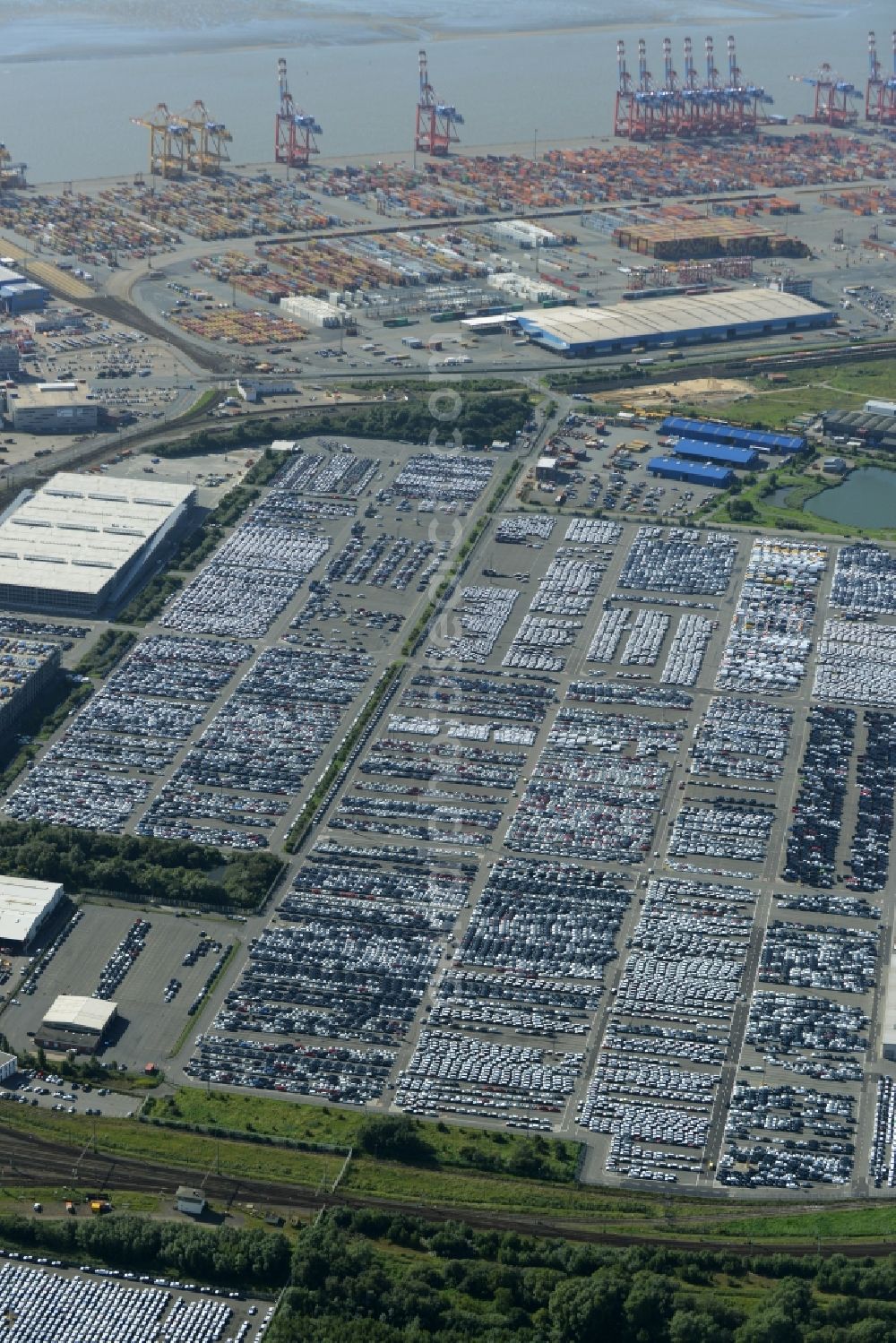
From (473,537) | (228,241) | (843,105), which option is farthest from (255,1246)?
(843,105)

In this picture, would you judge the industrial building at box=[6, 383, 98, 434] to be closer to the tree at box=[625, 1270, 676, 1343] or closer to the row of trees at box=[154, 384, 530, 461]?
the row of trees at box=[154, 384, 530, 461]

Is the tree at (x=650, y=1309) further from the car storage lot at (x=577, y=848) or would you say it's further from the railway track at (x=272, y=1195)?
the car storage lot at (x=577, y=848)

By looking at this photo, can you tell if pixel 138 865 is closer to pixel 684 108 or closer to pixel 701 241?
pixel 701 241

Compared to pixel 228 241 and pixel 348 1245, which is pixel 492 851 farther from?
pixel 228 241

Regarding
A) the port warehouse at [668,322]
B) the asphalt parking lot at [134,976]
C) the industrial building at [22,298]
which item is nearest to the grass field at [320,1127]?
the asphalt parking lot at [134,976]

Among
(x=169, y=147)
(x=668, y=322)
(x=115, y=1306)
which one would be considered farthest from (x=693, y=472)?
(x=169, y=147)
